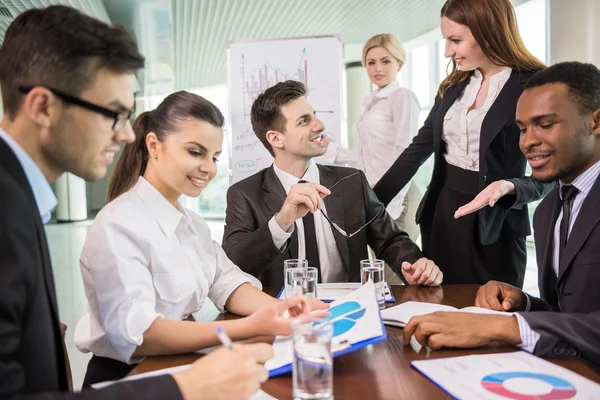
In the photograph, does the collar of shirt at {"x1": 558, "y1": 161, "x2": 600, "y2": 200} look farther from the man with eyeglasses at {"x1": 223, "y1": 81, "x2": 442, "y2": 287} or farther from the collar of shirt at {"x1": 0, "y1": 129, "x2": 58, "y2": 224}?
the collar of shirt at {"x1": 0, "y1": 129, "x2": 58, "y2": 224}

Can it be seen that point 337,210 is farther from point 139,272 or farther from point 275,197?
point 139,272

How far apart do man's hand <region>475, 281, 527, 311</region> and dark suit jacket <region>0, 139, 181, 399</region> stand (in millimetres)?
1071

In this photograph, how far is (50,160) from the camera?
1.10 meters

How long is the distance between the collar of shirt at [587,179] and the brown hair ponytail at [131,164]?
133cm

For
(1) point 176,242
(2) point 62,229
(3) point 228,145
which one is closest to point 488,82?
(1) point 176,242

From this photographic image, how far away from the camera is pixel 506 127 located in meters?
2.40

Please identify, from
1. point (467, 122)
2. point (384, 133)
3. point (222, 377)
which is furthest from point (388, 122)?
point (222, 377)

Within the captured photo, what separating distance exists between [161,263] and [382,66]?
121 inches

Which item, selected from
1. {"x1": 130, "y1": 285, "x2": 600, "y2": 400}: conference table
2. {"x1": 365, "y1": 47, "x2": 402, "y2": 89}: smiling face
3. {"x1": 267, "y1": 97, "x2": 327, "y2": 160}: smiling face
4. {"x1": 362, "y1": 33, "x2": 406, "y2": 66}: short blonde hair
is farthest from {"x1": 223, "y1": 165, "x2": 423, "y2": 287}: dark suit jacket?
{"x1": 362, "y1": 33, "x2": 406, "y2": 66}: short blonde hair

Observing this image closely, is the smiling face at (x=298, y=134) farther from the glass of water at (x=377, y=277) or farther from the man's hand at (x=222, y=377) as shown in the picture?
the man's hand at (x=222, y=377)

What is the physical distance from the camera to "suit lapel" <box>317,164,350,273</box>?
2.48 m

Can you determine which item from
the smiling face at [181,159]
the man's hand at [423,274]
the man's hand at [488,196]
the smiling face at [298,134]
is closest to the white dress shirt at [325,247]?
the smiling face at [298,134]

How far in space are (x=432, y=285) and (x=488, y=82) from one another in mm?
1068

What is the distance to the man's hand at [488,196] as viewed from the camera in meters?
2.05
